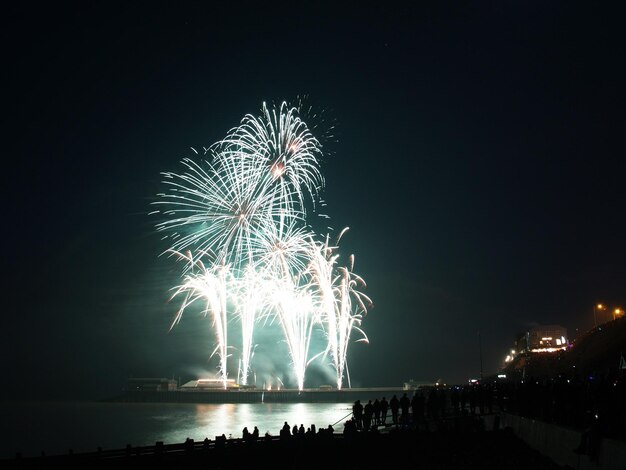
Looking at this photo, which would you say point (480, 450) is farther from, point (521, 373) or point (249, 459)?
point (521, 373)

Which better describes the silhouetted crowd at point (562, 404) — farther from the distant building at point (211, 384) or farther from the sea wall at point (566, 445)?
the distant building at point (211, 384)

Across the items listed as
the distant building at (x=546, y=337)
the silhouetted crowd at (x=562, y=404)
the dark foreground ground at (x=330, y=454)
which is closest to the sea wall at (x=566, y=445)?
the silhouetted crowd at (x=562, y=404)

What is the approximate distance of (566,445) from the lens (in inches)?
621

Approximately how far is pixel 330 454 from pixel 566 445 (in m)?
8.65

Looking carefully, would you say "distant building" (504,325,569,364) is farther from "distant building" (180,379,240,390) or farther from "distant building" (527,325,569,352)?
"distant building" (180,379,240,390)

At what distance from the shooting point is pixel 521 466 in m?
17.2

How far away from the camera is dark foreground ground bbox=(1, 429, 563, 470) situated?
1969 centimetres

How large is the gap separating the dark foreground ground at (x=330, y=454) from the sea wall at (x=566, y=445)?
1.38ft

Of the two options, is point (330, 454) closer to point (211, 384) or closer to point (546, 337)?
point (546, 337)

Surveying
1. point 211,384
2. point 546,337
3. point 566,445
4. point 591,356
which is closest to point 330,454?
point 566,445

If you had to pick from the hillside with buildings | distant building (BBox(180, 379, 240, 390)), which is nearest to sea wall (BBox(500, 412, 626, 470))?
the hillside with buildings

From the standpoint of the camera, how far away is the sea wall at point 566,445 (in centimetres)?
1209

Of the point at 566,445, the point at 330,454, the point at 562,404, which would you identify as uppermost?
the point at 562,404

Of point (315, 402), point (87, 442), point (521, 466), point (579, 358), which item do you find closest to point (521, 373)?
point (579, 358)
